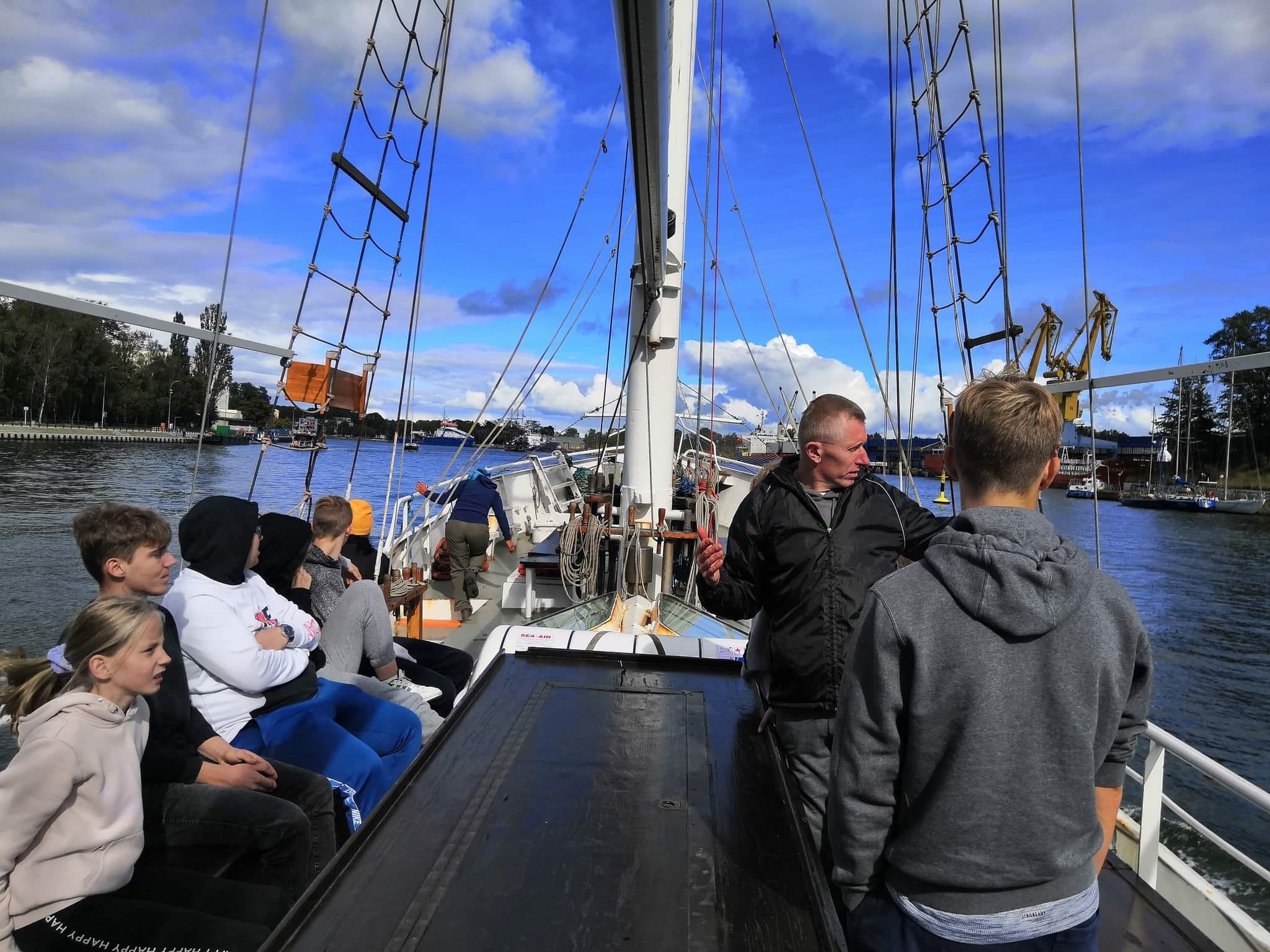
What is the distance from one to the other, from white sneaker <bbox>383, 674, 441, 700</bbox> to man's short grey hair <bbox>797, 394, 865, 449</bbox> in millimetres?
2218

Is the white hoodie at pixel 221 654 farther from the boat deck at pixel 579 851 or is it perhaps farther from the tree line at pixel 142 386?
the tree line at pixel 142 386

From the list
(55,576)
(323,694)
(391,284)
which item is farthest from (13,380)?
(323,694)

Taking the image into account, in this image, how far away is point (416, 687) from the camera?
354 centimetres

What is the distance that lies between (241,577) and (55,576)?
43.3 feet

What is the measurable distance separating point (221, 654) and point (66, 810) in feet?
2.42

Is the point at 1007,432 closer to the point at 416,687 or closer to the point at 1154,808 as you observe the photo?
the point at 1154,808

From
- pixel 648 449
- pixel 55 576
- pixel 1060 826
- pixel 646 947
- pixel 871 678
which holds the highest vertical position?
pixel 648 449

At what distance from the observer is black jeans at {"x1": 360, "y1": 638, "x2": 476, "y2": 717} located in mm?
3709

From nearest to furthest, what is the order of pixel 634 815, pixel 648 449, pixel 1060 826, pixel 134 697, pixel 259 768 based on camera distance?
1. pixel 1060 826
2. pixel 634 815
3. pixel 134 697
4. pixel 259 768
5. pixel 648 449

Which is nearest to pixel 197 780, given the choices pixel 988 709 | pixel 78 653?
pixel 78 653

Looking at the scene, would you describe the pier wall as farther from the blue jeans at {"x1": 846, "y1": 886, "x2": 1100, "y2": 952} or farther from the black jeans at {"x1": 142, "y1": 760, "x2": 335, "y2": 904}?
the blue jeans at {"x1": 846, "y1": 886, "x2": 1100, "y2": 952}

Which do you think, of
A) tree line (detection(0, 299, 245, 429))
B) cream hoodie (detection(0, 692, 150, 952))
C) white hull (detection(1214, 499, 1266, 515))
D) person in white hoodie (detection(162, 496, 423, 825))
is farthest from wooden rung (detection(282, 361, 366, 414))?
white hull (detection(1214, 499, 1266, 515))

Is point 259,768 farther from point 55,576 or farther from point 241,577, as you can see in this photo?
point 55,576

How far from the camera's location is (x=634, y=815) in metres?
1.48
